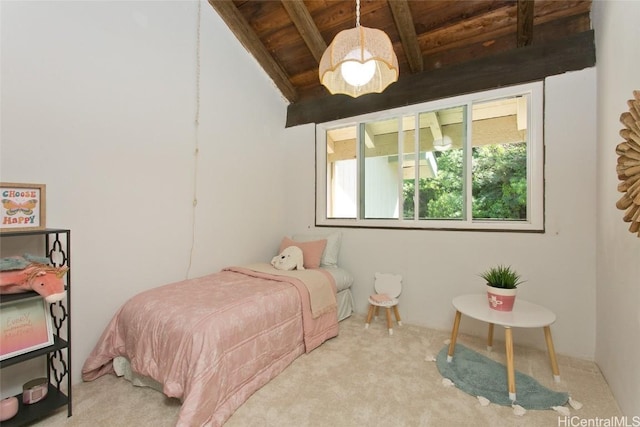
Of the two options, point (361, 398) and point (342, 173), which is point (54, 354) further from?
point (342, 173)

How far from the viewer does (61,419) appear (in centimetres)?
160

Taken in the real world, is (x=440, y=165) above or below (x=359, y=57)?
below

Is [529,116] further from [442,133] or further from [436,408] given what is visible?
[436,408]

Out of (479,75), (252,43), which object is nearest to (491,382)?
(479,75)

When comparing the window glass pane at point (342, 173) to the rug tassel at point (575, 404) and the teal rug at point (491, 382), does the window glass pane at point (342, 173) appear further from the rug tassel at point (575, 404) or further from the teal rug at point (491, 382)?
the rug tassel at point (575, 404)

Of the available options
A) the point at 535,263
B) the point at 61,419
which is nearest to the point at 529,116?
the point at 535,263

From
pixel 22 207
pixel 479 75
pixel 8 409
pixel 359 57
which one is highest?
pixel 479 75

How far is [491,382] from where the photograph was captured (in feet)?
6.20

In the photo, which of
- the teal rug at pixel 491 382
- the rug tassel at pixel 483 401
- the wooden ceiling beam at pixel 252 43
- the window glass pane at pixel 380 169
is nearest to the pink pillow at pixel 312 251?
the window glass pane at pixel 380 169

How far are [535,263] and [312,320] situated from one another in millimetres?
1899

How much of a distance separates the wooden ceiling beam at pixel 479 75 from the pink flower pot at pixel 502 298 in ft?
5.82

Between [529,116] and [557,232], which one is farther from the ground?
[529,116]

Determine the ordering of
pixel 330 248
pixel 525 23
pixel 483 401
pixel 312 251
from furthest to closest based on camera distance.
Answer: pixel 330 248 → pixel 312 251 → pixel 525 23 → pixel 483 401

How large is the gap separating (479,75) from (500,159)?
78 cm
